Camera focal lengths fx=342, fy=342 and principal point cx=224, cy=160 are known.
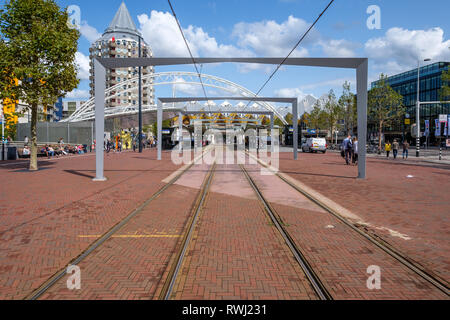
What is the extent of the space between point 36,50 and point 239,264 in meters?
15.1

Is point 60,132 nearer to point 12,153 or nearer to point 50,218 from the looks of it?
point 12,153

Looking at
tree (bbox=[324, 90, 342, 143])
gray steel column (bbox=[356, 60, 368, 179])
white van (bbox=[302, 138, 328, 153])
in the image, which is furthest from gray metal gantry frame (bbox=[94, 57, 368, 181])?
tree (bbox=[324, 90, 342, 143])

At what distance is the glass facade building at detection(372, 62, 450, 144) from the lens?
60438mm

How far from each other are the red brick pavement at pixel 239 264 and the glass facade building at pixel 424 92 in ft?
192

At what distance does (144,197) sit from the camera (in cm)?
1002

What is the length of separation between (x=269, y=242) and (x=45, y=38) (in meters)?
14.4

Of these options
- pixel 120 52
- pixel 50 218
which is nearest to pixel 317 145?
pixel 50 218

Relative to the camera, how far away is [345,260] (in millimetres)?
4828

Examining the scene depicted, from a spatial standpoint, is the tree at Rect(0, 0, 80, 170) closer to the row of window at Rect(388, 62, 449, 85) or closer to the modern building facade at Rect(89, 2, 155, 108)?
the row of window at Rect(388, 62, 449, 85)

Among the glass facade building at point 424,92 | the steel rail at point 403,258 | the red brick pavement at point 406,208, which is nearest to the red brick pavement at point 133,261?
the steel rail at point 403,258

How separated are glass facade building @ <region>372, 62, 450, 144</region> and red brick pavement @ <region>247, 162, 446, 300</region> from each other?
57.5m

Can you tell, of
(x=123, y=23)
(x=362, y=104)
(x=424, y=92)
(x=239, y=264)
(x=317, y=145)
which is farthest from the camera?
(x=123, y=23)

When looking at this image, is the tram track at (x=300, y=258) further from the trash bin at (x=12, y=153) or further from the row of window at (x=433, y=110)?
the row of window at (x=433, y=110)
